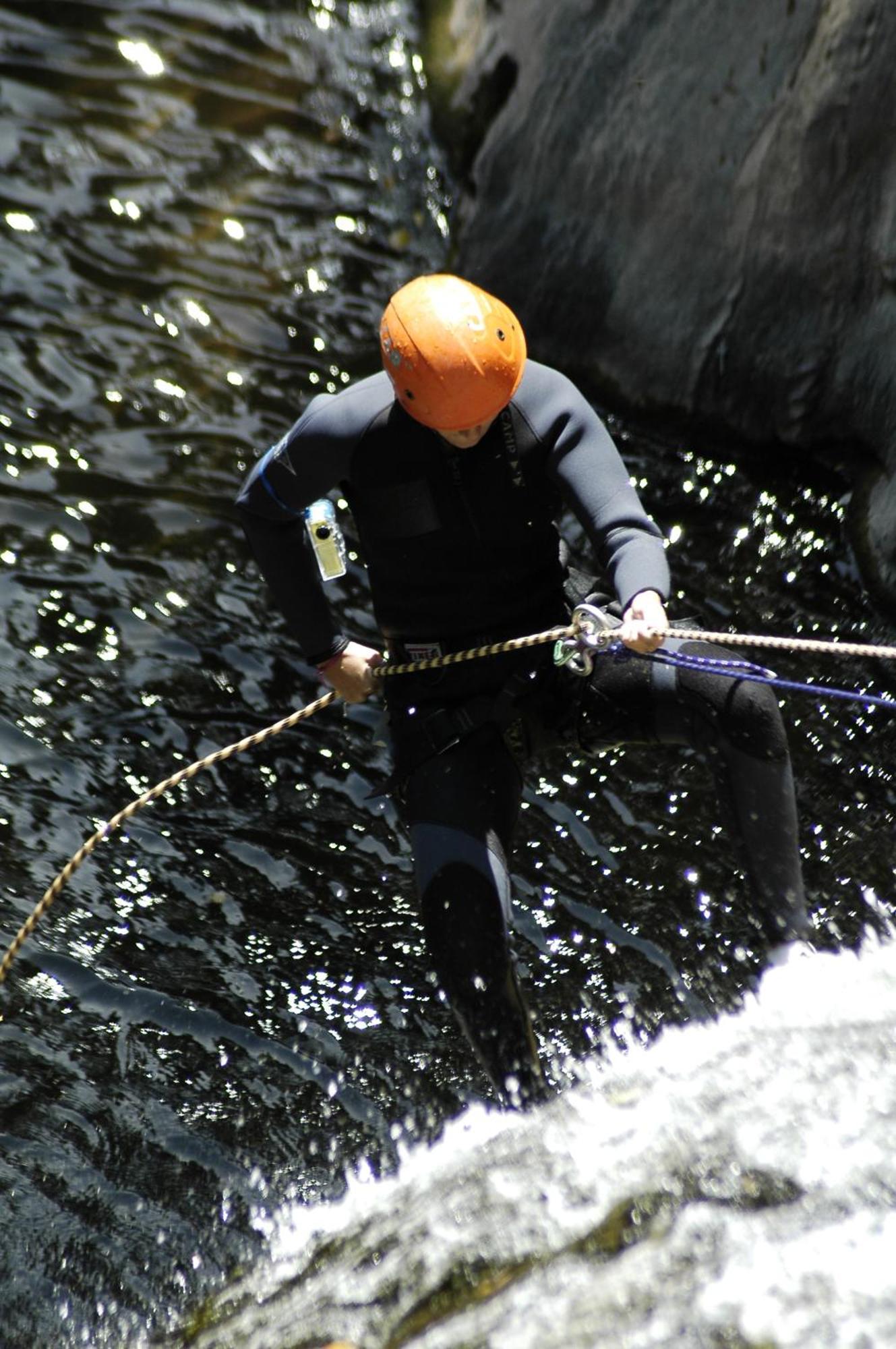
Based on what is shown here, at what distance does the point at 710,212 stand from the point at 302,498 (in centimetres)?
365

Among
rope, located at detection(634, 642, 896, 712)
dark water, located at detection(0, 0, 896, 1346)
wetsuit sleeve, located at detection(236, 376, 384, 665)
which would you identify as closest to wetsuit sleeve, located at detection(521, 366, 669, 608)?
rope, located at detection(634, 642, 896, 712)

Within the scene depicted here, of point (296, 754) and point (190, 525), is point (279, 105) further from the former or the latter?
point (296, 754)

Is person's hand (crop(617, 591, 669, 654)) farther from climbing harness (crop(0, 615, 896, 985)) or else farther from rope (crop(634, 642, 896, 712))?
rope (crop(634, 642, 896, 712))

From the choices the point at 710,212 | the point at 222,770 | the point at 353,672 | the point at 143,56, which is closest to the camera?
the point at 353,672

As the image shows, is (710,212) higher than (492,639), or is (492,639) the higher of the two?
(710,212)

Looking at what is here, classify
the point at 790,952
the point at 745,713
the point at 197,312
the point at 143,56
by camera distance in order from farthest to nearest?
the point at 143,56 → the point at 197,312 → the point at 790,952 → the point at 745,713

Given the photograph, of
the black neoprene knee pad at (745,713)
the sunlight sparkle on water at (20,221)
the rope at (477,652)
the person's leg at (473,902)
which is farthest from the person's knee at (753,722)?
the sunlight sparkle on water at (20,221)

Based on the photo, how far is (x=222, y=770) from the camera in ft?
16.9

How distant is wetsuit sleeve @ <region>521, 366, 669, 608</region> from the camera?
3.61m

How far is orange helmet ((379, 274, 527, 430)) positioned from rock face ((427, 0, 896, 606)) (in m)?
2.71

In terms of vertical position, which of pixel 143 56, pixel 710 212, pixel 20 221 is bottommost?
pixel 710 212

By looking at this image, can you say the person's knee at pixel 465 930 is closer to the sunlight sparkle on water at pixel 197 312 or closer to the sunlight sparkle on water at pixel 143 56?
the sunlight sparkle on water at pixel 197 312

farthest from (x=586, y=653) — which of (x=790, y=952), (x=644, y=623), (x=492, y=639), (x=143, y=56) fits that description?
(x=143, y=56)

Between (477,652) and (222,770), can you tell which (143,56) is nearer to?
(222,770)
